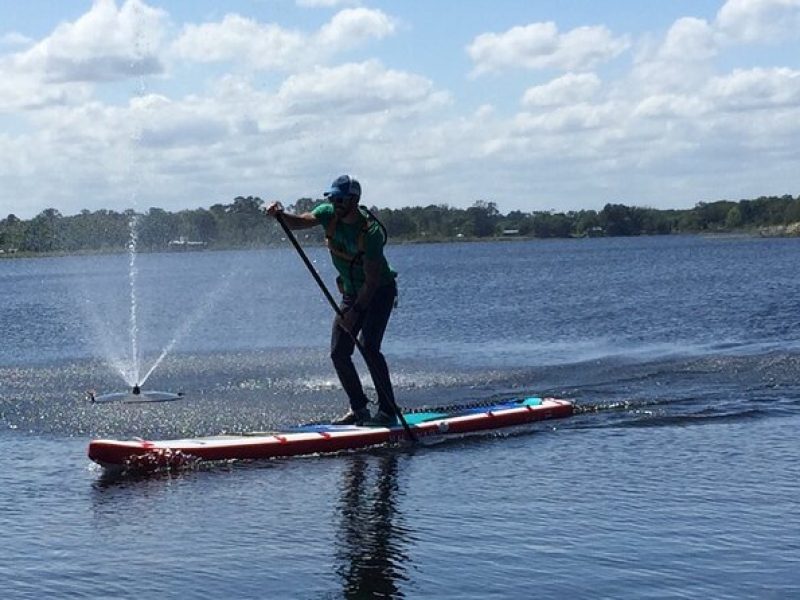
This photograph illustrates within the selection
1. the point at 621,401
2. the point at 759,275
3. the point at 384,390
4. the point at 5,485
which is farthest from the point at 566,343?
the point at 759,275

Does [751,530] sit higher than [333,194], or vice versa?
[333,194]

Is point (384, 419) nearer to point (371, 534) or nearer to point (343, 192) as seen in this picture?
point (343, 192)

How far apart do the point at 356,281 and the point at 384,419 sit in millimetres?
1580

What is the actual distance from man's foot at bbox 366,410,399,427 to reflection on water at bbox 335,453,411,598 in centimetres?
148

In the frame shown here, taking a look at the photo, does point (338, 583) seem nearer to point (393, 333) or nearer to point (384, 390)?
point (384, 390)

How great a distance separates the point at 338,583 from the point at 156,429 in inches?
282

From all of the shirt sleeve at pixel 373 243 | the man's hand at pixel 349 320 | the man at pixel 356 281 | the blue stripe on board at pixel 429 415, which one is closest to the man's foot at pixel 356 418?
the man at pixel 356 281

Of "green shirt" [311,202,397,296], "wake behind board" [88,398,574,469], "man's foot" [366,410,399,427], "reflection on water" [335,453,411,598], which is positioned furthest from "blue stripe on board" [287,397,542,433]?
"green shirt" [311,202,397,296]

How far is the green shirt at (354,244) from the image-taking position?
47.0ft

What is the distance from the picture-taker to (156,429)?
15789 millimetres

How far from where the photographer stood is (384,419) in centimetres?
1505

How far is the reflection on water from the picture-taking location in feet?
29.7

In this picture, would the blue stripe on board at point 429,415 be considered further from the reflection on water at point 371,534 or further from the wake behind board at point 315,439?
the reflection on water at point 371,534

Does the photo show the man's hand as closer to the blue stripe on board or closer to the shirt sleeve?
the shirt sleeve
